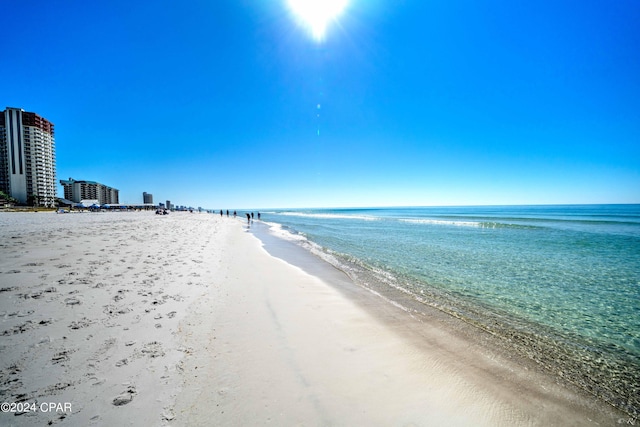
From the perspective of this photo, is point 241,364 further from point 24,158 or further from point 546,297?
point 24,158

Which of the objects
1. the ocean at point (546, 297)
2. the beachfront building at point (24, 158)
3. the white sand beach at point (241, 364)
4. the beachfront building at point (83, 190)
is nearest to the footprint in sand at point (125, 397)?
the white sand beach at point (241, 364)

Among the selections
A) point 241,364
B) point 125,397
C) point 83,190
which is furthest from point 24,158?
point 241,364

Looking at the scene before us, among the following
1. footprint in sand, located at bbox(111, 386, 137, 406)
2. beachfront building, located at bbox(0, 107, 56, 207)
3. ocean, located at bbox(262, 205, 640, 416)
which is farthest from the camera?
beachfront building, located at bbox(0, 107, 56, 207)

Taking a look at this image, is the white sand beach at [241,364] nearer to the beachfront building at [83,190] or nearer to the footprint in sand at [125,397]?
the footprint in sand at [125,397]

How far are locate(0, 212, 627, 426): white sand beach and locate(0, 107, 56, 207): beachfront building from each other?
480ft

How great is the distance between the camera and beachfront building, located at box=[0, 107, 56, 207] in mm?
99438

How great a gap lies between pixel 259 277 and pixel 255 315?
347 cm

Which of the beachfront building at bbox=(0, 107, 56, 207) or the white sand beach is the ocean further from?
the beachfront building at bbox=(0, 107, 56, 207)

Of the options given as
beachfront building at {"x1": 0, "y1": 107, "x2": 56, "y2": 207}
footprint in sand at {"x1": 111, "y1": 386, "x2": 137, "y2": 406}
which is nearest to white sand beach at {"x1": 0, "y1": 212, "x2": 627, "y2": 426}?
footprint in sand at {"x1": 111, "y1": 386, "x2": 137, "y2": 406}

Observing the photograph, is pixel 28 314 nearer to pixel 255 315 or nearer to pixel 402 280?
pixel 255 315

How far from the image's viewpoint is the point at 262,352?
434 cm

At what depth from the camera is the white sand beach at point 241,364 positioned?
299 centimetres

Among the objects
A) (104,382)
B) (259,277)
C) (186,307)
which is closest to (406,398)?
(104,382)

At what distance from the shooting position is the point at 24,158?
336 feet
